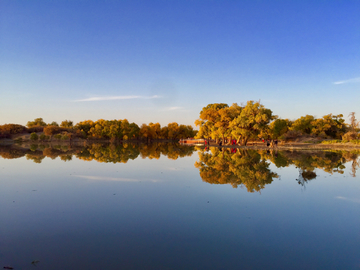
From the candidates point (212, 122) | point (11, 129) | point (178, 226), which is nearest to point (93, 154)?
point (178, 226)

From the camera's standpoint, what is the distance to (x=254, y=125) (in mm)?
43250

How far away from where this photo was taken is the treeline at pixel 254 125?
147ft

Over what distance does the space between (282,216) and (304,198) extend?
9.44ft

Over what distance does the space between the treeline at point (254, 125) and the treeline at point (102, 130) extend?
46384 millimetres

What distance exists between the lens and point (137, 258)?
4.82 metres

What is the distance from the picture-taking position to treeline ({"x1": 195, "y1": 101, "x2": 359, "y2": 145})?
147ft

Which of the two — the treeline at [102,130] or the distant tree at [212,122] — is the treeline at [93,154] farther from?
the treeline at [102,130]

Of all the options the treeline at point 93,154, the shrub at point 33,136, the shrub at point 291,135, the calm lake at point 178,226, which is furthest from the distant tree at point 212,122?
the shrub at point 33,136

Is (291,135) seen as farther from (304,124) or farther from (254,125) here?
(254,125)

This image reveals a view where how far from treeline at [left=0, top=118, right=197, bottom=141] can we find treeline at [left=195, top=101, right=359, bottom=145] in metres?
46.4

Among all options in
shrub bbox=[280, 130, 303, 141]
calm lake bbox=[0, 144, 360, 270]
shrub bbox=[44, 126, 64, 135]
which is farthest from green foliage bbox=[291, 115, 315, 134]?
shrub bbox=[44, 126, 64, 135]

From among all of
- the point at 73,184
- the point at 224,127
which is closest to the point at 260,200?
the point at 73,184

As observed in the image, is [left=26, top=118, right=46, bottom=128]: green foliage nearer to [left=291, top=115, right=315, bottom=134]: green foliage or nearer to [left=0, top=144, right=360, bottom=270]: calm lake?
[left=291, top=115, right=315, bottom=134]: green foliage

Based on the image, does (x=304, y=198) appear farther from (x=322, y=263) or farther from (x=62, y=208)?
(x=62, y=208)
